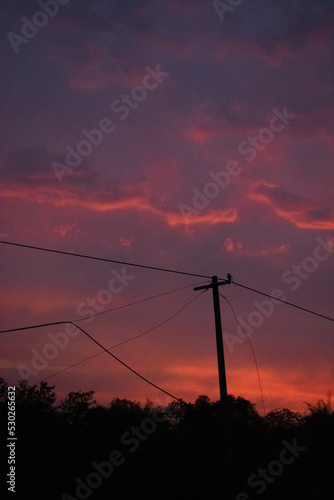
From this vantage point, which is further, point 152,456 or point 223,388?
point 152,456

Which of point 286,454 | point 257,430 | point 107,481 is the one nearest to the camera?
point 107,481

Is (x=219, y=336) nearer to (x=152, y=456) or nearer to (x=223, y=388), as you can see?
(x=223, y=388)

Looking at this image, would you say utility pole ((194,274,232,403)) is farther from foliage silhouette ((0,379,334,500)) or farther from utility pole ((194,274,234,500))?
foliage silhouette ((0,379,334,500))

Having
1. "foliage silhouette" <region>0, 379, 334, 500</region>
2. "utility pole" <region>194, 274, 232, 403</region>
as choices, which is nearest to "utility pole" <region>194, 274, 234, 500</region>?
"utility pole" <region>194, 274, 232, 403</region>

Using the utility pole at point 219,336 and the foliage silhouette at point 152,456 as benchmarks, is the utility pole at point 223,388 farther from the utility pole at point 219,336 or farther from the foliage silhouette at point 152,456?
the foliage silhouette at point 152,456

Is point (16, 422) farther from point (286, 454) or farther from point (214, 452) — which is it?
point (286, 454)

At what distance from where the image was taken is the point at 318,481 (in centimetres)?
3444

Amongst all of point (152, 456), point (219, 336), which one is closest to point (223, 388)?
point (219, 336)

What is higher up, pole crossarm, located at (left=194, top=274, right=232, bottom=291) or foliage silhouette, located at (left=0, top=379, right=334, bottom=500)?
pole crossarm, located at (left=194, top=274, right=232, bottom=291)

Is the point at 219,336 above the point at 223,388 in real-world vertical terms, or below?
above

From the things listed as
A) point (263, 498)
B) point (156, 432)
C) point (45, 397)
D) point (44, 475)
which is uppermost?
point (45, 397)

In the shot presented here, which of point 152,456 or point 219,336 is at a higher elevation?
point 219,336

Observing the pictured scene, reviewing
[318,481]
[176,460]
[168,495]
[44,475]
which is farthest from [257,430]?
[44,475]

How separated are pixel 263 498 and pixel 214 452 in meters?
4.57
